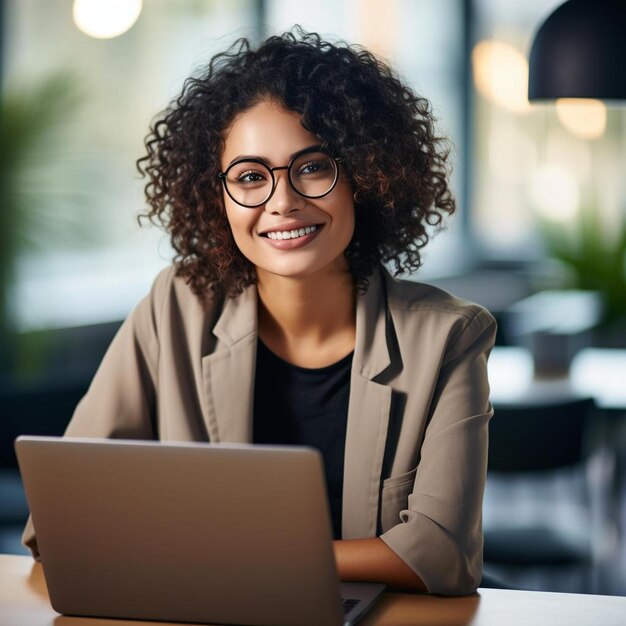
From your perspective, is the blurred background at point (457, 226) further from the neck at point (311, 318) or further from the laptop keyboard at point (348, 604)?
the laptop keyboard at point (348, 604)

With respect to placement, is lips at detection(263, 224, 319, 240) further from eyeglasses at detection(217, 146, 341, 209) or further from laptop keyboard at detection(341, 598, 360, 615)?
laptop keyboard at detection(341, 598, 360, 615)

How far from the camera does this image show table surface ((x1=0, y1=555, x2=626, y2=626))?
156cm

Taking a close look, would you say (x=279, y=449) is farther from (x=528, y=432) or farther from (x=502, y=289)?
(x=502, y=289)

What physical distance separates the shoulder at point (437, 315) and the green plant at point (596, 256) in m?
4.45

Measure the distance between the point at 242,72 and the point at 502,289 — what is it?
596 cm

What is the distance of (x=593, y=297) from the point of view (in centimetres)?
631

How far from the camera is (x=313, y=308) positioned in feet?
6.90

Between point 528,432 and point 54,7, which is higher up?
point 54,7

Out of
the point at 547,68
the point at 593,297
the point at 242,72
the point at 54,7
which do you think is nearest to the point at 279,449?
the point at 242,72

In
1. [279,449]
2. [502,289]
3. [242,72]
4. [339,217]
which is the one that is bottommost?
[502,289]

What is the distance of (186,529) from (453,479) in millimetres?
577

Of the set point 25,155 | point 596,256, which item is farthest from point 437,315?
point 596,256

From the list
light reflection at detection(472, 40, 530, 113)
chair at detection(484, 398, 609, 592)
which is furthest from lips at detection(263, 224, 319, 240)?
light reflection at detection(472, 40, 530, 113)

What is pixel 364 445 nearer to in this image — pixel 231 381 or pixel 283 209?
pixel 231 381
